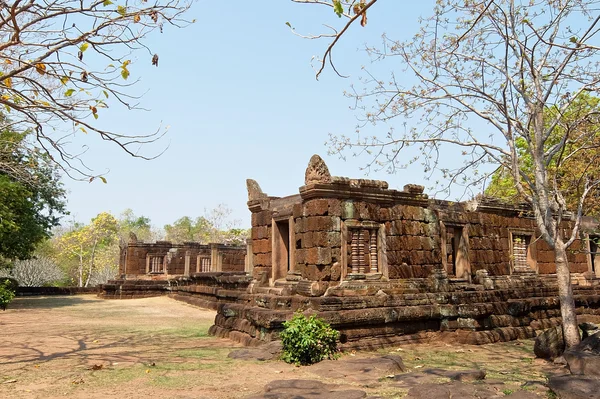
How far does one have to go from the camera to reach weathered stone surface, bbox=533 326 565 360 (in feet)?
26.4

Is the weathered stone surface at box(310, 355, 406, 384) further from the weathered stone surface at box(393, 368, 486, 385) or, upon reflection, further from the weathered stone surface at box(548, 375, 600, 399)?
the weathered stone surface at box(548, 375, 600, 399)

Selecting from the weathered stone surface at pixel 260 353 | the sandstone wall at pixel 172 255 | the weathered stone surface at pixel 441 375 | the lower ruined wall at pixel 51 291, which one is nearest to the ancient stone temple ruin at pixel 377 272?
the weathered stone surface at pixel 260 353

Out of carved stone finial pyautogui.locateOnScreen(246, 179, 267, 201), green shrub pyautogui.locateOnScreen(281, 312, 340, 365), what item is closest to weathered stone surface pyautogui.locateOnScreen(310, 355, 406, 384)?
green shrub pyautogui.locateOnScreen(281, 312, 340, 365)

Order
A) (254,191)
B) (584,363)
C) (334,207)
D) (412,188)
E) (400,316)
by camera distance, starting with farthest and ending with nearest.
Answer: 1. (254,191)
2. (412,188)
3. (334,207)
4. (400,316)
5. (584,363)

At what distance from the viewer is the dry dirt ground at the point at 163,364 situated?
582 cm

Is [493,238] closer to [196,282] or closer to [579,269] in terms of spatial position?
[579,269]

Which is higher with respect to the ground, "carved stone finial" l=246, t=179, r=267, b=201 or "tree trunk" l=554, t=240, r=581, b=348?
"carved stone finial" l=246, t=179, r=267, b=201

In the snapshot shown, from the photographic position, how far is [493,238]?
1326 centimetres

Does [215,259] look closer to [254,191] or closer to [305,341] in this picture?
[254,191]

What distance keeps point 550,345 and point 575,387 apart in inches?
135

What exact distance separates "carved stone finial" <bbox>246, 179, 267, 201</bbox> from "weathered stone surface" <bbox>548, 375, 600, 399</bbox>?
7.95 meters

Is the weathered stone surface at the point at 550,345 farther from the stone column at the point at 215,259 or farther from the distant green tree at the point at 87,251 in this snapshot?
the distant green tree at the point at 87,251

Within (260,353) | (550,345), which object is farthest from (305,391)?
(550,345)

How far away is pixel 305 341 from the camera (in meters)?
7.45
